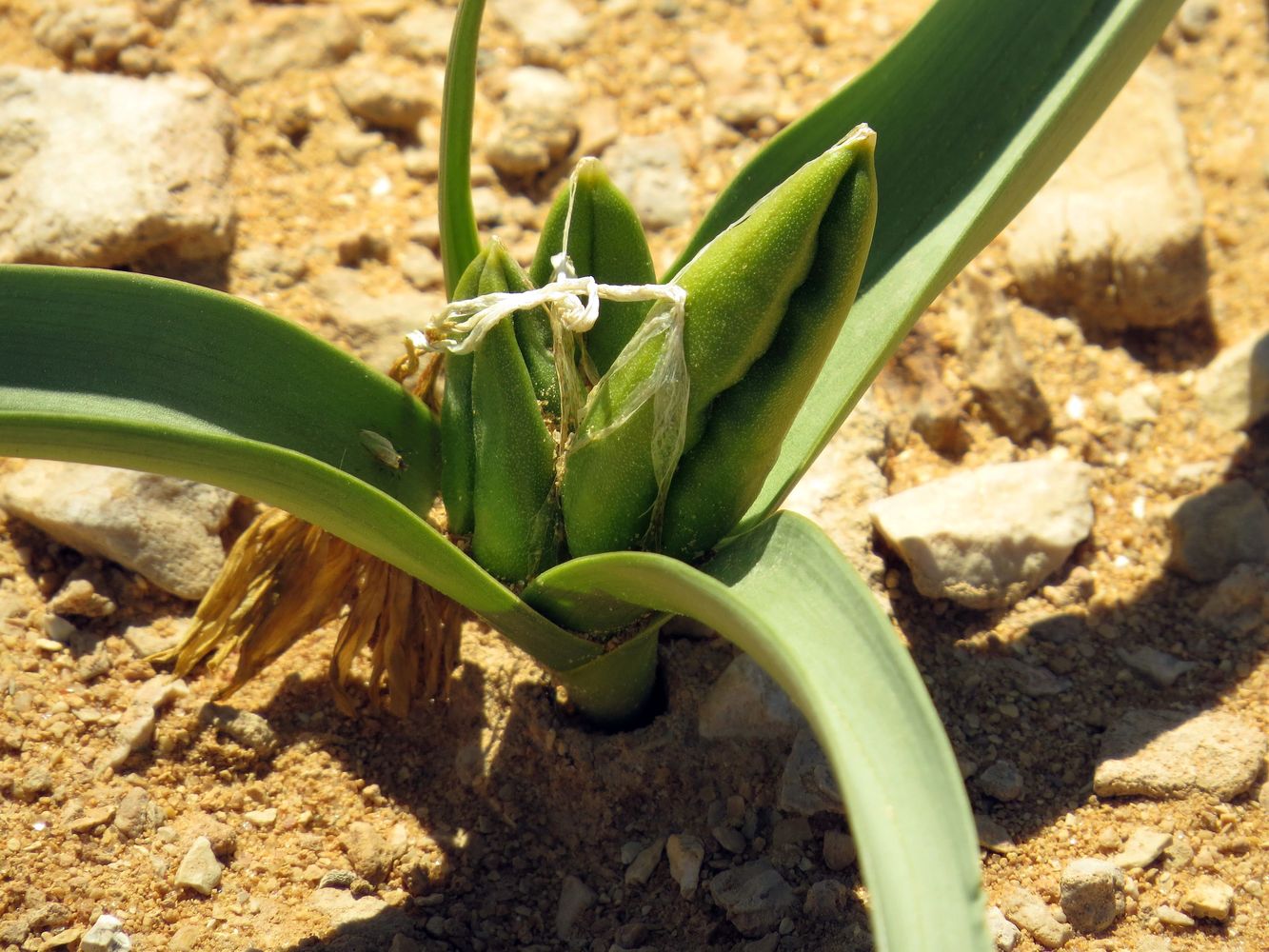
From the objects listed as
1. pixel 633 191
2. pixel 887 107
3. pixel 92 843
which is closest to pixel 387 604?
pixel 92 843

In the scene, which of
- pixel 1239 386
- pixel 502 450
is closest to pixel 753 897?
pixel 502 450

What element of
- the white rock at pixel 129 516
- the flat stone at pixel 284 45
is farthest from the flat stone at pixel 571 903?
the flat stone at pixel 284 45

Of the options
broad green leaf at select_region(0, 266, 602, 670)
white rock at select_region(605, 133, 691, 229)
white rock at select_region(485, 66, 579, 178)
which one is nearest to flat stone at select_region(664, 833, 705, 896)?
broad green leaf at select_region(0, 266, 602, 670)

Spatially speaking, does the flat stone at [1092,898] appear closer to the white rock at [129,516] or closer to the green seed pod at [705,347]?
the green seed pod at [705,347]

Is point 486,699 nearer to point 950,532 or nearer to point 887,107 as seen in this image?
point 950,532

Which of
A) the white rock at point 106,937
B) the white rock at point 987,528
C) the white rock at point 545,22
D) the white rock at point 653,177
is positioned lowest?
the white rock at point 106,937

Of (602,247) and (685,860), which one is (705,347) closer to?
(602,247)

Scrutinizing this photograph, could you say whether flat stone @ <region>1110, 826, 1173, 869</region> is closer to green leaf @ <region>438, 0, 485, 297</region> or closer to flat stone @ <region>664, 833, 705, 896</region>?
flat stone @ <region>664, 833, 705, 896</region>
